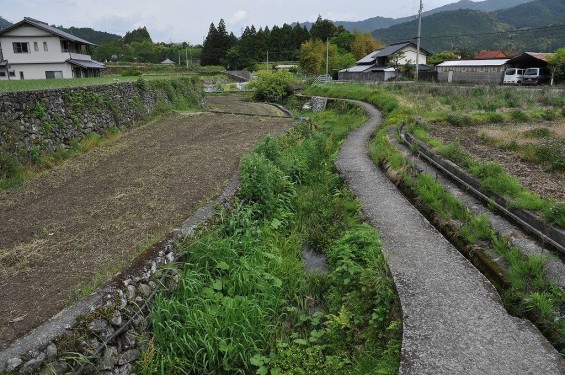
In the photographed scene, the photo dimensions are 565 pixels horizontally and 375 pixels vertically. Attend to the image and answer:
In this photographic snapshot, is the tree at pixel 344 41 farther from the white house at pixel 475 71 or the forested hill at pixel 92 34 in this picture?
the forested hill at pixel 92 34

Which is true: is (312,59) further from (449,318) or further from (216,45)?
(449,318)

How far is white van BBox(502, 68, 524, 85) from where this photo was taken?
113 feet

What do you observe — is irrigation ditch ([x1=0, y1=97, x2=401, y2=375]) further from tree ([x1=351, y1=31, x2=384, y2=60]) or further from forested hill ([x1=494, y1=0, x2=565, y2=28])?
forested hill ([x1=494, y1=0, x2=565, y2=28])

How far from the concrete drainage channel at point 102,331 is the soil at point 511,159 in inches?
274

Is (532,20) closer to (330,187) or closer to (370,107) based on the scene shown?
(370,107)

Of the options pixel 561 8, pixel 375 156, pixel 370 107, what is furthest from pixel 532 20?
pixel 375 156

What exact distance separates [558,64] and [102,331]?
37.0 meters

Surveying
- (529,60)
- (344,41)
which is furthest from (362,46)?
(529,60)

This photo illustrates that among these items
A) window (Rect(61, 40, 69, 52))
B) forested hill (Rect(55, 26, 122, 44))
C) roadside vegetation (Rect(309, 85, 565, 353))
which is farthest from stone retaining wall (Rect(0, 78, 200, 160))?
forested hill (Rect(55, 26, 122, 44))

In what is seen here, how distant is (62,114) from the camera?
450 inches

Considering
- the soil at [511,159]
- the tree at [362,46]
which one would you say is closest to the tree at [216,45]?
the tree at [362,46]

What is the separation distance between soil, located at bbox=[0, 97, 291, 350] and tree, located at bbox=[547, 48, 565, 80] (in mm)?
29264

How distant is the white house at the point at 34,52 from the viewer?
102 ft

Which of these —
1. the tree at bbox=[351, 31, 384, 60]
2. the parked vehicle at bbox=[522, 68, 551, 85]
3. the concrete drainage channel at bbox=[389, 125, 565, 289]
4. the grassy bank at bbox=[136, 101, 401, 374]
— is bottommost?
the grassy bank at bbox=[136, 101, 401, 374]
